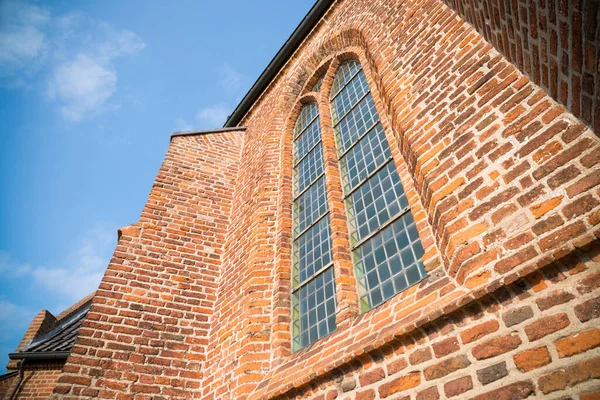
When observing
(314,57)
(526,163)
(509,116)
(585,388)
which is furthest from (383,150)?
(314,57)

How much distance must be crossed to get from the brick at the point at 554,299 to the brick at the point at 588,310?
0.17 ft

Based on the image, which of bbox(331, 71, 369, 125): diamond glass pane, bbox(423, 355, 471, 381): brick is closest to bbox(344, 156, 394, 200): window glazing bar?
bbox(331, 71, 369, 125): diamond glass pane

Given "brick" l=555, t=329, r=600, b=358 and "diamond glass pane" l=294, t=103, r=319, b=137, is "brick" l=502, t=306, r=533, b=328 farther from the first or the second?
"diamond glass pane" l=294, t=103, r=319, b=137

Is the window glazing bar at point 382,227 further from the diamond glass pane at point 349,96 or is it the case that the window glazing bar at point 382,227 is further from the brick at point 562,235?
the diamond glass pane at point 349,96

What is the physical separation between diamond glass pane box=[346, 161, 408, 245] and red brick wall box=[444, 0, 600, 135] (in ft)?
4.70

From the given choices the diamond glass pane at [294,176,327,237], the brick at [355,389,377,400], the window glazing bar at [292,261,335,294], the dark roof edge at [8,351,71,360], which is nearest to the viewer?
the brick at [355,389,377,400]

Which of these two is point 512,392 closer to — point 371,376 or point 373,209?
point 371,376

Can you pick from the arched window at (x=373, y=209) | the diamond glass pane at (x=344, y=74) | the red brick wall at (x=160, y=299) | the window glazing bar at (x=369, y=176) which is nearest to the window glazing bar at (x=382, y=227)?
the arched window at (x=373, y=209)

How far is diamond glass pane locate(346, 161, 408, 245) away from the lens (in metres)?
3.32

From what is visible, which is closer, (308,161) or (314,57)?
(308,161)

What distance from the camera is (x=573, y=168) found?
1773mm

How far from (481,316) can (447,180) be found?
101 cm

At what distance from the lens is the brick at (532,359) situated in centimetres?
145

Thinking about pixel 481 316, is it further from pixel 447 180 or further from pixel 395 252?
pixel 395 252
